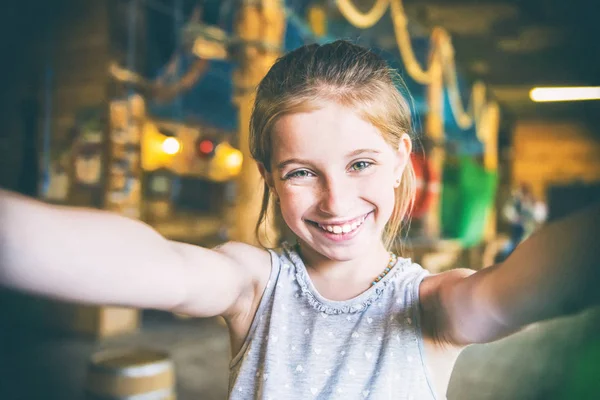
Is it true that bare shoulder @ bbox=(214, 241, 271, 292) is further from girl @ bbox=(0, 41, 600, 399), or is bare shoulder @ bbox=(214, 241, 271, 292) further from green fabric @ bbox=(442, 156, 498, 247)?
green fabric @ bbox=(442, 156, 498, 247)

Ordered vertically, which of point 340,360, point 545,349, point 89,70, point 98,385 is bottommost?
point 98,385

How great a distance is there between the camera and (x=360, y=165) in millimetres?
887

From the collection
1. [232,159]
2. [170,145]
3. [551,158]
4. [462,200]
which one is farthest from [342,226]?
[551,158]

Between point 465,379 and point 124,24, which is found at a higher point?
point 124,24

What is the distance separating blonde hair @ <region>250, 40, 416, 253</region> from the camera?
907 mm

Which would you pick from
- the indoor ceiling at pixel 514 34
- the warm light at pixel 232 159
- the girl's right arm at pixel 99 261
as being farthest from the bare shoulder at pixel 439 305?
the warm light at pixel 232 159

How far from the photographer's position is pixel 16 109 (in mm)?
5914

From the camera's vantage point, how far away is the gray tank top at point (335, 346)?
2.95ft

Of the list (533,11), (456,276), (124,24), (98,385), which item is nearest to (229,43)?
(98,385)

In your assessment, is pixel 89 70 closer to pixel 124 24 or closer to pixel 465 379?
pixel 124 24

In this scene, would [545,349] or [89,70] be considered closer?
[545,349]

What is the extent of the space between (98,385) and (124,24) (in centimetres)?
491

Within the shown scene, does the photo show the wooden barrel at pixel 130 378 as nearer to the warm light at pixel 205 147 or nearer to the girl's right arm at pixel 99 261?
the girl's right arm at pixel 99 261

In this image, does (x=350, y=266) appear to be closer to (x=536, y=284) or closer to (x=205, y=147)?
(x=536, y=284)
